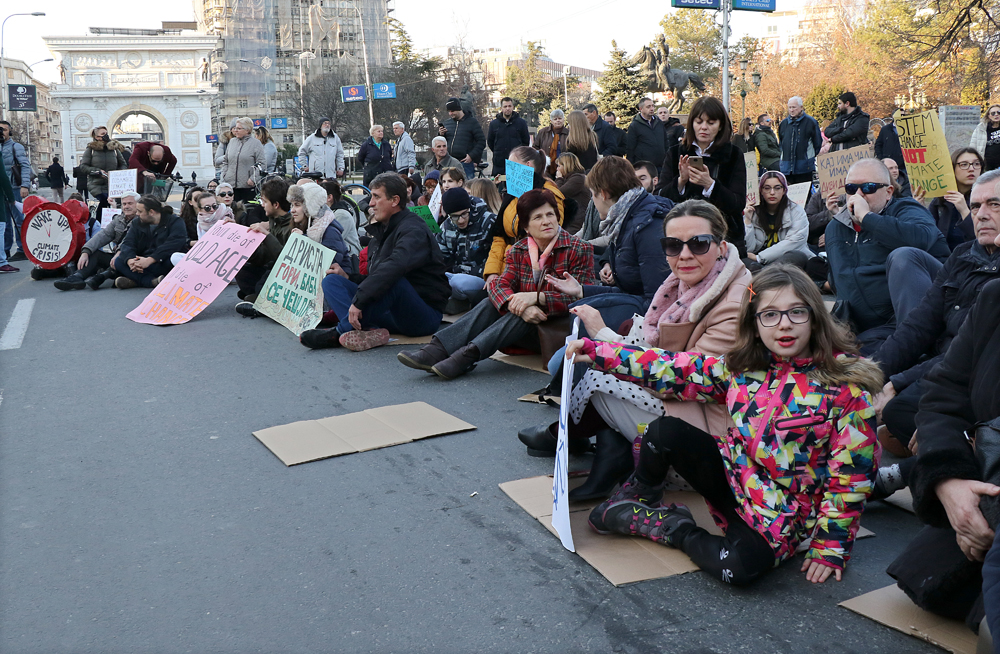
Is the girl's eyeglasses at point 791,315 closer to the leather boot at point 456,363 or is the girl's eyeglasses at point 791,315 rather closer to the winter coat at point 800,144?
the leather boot at point 456,363

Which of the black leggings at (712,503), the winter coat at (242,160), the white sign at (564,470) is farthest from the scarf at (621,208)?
the winter coat at (242,160)

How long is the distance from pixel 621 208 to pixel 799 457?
9.70 feet

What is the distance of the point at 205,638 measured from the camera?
8.76 feet

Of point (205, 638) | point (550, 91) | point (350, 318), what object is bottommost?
point (205, 638)

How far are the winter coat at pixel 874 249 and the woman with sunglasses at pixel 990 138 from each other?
21.1 ft

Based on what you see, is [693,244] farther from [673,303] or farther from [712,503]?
[712,503]

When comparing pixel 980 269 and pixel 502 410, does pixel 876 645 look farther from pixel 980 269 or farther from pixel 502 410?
pixel 502 410

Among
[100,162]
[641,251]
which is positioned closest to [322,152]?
[100,162]

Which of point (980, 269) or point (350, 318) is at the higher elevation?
point (980, 269)

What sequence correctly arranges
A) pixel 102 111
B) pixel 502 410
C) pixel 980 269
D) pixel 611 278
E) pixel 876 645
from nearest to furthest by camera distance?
pixel 876 645 → pixel 980 269 → pixel 502 410 → pixel 611 278 → pixel 102 111

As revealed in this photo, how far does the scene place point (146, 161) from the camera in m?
14.6

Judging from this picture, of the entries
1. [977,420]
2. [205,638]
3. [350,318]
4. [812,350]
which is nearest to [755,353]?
[812,350]

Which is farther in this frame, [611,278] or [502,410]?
[611,278]

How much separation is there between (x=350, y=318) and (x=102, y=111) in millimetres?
80993
